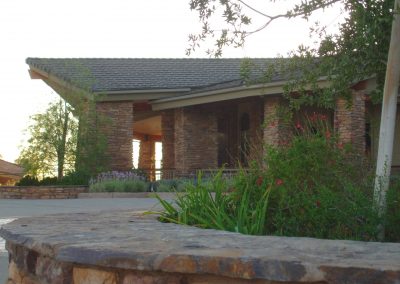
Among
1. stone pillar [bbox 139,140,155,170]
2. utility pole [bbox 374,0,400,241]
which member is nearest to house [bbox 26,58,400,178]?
stone pillar [bbox 139,140,155,170]

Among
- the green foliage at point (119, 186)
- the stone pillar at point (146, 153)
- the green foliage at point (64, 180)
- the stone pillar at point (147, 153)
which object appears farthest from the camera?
the stone pillar at point (146, 153)

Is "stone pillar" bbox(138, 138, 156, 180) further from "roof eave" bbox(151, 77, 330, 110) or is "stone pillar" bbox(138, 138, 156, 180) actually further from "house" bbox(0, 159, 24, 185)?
"house" bbox(0, 159, 24, 185)

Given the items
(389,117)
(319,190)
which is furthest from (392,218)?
(389,117)

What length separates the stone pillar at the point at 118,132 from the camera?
23.2 meters

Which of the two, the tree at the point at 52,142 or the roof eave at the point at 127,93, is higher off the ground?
the roof eave at the point at 127,93

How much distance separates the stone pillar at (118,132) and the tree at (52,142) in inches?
46.0

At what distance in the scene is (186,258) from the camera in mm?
3193

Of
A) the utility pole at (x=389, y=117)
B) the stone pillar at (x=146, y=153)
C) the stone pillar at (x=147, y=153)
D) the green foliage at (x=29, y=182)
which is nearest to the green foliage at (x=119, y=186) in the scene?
the green foliage at (x=29, y=182)

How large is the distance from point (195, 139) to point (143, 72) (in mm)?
4084

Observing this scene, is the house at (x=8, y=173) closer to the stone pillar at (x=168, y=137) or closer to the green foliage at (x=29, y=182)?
the stone pillar at (x=168, y=137)

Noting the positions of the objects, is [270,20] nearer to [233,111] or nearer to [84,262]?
[84,262]

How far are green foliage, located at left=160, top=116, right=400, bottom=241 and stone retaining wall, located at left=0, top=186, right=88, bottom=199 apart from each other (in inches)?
583

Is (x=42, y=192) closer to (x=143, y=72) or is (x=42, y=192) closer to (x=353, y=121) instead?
(x=143, y=72)

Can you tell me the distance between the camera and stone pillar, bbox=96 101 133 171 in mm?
23234
